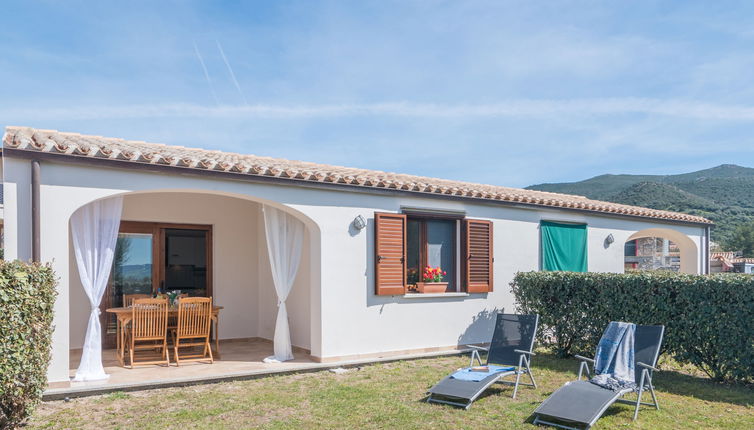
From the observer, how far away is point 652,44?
41.7 ft

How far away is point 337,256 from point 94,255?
11.4 ft

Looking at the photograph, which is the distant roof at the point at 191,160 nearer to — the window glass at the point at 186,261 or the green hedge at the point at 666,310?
the window glass at the point at 186,261

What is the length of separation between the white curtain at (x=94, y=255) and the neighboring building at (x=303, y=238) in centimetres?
11

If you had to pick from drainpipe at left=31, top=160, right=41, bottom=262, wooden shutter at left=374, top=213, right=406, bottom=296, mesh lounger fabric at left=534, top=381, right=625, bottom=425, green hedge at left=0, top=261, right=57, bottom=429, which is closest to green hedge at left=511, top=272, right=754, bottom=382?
wooden shutter at left=374, top=213, right=406, bottom=296

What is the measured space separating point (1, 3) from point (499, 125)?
14195 mm

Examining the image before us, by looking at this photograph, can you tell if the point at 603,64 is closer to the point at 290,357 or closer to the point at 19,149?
the point at 290,357

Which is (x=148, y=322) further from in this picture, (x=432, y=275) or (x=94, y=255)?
(x=432, y=275)

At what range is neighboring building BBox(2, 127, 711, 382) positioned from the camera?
6.74m

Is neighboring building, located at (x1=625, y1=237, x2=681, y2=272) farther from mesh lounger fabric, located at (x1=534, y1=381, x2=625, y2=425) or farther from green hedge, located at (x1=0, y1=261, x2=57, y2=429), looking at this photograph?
green hedge, located at (x1=0, y1=261, x2=57, y2=429)

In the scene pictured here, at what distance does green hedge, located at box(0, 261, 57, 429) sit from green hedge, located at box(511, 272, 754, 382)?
7476mm

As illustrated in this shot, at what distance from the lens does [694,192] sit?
49219 mm

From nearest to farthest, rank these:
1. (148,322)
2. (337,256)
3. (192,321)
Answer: (148,322)
(192,321)
(337,256)

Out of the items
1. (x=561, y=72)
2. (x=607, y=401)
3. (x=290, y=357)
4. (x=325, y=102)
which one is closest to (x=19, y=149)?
(x=290, y=357)

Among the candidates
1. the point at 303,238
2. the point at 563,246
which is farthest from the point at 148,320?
the point at 563,246
